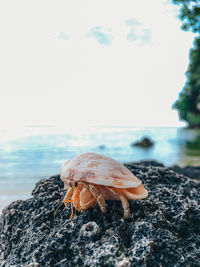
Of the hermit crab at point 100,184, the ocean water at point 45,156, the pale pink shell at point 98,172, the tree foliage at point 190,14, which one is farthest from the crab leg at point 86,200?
the tree foliage at point 190,14

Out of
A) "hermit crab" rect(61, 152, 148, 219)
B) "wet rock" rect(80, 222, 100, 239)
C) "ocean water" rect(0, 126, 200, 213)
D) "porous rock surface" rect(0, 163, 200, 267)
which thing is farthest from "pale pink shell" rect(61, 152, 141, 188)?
"ocean water" rect(0, 126, 200, 213)

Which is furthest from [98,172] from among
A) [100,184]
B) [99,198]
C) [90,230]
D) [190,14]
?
[190,14]

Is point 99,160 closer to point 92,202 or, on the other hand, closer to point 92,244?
point 92,202

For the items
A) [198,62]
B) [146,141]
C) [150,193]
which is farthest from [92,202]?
[198,62]

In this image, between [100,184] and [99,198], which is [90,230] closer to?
[99,198]

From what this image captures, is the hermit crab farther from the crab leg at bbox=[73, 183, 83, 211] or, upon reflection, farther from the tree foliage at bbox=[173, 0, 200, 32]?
the tree foliage at bbox=[173, 0, 200, 32]

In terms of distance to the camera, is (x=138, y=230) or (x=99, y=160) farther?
(x=99, y=160)

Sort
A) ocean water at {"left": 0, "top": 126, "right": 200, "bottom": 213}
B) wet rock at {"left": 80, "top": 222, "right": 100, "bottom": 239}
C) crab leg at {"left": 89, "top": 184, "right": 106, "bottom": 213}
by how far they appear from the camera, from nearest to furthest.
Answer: wet rock at {"left": 80, "top": 222, "right": 100, "bottom": 239}
crab leg at {"left": 89, "top": 184, "right": 106, "bottom": 213}
ocean water at {"left": 0, "top": 126, "right": 200, "bottom": 213}
